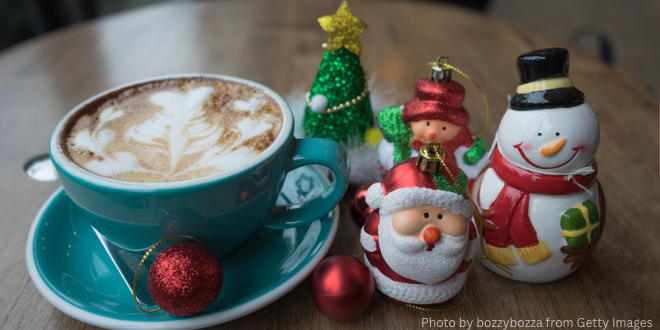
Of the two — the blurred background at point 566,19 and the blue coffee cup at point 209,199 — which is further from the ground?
the blue coffee cup at point 209,199

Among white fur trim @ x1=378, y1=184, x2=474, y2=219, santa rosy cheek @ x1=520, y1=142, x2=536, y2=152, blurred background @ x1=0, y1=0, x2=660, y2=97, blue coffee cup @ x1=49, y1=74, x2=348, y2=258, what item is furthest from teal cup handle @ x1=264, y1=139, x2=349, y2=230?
blurred background @ x1=0, y1=0, x2=660, y2=97

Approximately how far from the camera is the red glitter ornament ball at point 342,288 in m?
0.52

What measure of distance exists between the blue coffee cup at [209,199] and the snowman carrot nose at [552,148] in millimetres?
238

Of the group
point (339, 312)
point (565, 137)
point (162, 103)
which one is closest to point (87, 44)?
point (162, 103)

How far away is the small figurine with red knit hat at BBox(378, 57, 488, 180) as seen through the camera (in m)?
0.65

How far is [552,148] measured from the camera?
0.50m

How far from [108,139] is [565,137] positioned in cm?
57

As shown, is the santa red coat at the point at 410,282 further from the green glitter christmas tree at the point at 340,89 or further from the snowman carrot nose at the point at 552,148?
the green glitter christmas tree at the point at 340,89

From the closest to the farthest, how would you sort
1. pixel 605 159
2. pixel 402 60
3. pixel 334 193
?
pixel 334 193 < pixel 605 159 < pixel 402 60

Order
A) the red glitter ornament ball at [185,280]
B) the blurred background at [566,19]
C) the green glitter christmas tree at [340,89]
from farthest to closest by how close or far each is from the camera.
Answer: the blurred background at [566,19] < the green glitter christmas tree at [340,89] < the red glitter ornament ball at [185,280]

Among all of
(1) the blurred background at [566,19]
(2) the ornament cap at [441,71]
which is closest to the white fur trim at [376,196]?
(2) the ornament cap at [441,71]

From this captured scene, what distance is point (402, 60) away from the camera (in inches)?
48.6

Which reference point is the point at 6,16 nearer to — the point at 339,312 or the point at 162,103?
the point at 162,103

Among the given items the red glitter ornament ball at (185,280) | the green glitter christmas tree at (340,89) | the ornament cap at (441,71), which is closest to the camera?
the red glitter ornament ball at (185,280)
